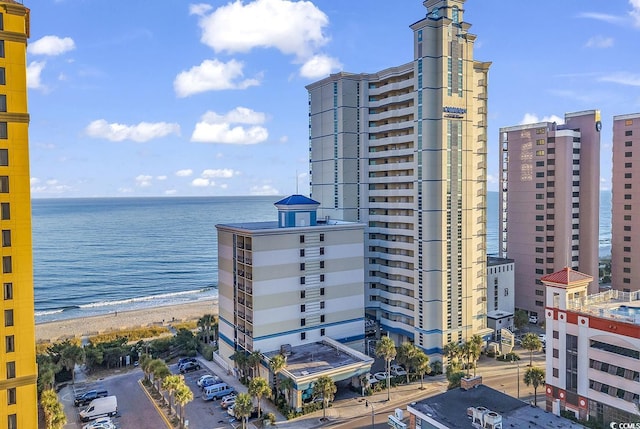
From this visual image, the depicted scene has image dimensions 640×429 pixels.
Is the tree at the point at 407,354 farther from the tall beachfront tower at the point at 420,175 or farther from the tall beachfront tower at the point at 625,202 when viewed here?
the tall beachfront tower at the point at 625,202

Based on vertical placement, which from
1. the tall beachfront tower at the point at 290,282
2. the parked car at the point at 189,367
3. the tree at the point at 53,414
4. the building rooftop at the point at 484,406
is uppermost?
the tall beachfront tower at the point at 290,282

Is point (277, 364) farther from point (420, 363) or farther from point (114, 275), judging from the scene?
point (114, 275)

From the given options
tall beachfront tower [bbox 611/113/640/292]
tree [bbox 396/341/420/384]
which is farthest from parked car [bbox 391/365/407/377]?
tall beachfront tower [bbox 611/113/640/292]

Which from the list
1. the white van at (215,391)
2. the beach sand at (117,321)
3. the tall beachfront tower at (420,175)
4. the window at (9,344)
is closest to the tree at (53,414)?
the window at (9,344)

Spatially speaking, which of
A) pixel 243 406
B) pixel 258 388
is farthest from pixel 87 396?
pixel 243 406

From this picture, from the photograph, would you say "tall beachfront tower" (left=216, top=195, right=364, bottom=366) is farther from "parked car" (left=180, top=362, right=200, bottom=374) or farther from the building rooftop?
the building rooftop

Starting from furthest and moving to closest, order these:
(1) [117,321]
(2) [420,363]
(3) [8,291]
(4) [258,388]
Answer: (1) [117,321], (2) [420,363], (4) [258,388], (3) [8,291]
